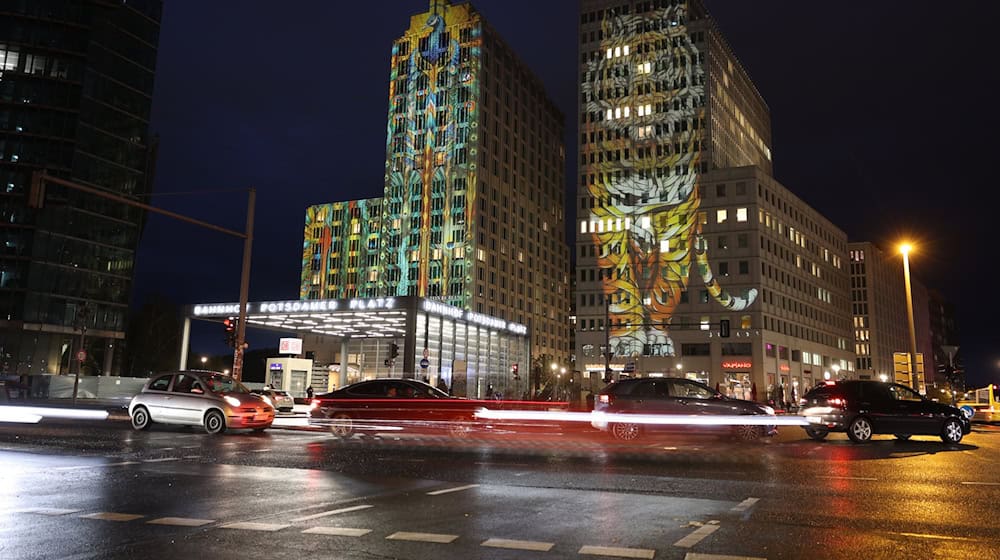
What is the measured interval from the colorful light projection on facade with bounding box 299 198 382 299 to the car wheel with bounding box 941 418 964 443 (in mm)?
109877

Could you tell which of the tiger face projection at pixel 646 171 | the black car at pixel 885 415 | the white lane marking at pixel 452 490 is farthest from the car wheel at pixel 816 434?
the tiger face projection at pixel 646 171

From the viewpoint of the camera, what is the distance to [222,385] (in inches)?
741

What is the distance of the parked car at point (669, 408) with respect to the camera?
59.1 ft

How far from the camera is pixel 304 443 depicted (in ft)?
54.1

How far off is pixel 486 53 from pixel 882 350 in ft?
305

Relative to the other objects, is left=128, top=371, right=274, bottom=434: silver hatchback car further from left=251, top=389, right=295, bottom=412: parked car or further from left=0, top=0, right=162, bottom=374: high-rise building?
left=0, top=0, right=162, bottom=374: high-rise building

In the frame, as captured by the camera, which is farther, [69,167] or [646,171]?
[646,171]

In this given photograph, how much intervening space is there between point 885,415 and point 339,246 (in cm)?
12021

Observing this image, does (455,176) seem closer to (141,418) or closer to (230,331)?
(230,331)

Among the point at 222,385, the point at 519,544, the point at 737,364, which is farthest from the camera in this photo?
the point at 737,364

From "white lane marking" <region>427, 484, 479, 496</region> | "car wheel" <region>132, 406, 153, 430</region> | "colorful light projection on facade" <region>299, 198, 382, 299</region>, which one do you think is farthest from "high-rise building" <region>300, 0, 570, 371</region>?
"white lane marking" <region>427, 484, 479, 496</region>

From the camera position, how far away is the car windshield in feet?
60.7

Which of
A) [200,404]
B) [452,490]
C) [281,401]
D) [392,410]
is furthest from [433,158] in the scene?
[452,490]

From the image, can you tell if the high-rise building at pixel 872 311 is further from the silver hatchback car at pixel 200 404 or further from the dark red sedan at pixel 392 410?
the silver hatchback car at pixel 200 404
